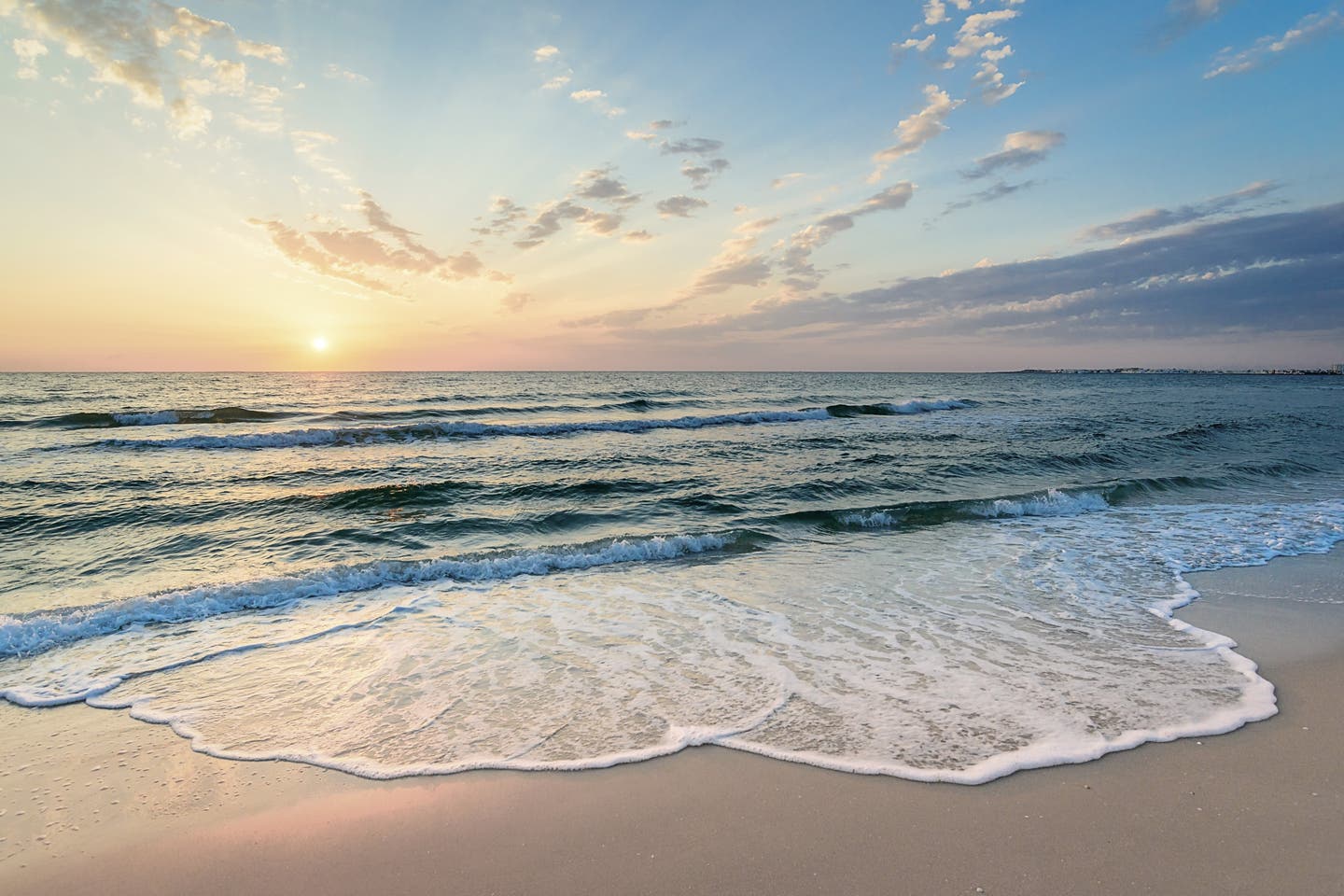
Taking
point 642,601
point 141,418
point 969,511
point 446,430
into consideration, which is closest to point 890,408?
point 446,430

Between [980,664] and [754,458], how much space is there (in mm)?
14197

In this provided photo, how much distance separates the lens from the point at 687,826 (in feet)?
Result: 11.5

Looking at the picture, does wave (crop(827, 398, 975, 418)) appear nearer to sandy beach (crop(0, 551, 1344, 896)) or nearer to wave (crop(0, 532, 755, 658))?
wave (crop(0, 532, 755, 658))

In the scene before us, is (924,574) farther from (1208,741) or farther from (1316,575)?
(1316,575)

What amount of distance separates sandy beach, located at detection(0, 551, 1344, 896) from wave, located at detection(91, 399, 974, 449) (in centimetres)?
2140

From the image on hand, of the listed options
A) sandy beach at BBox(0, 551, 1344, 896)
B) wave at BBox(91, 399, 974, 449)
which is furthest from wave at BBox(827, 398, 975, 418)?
sandy beach at BBox(0, 551, 1344, 896)

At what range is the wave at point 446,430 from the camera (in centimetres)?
2250

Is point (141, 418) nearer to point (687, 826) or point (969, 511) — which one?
point (969, 511)

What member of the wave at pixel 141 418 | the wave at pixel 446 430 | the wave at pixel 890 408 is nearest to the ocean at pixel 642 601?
the wave at pixel 446 430

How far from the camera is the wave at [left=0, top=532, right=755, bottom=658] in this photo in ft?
21.8

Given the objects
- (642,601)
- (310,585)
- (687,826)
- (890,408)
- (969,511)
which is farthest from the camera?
(890,408)

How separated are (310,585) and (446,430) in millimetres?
19581

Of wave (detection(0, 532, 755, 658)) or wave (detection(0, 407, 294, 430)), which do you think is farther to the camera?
wave (detection(0, 407, 294, 430))

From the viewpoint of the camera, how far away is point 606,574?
29.9ft
